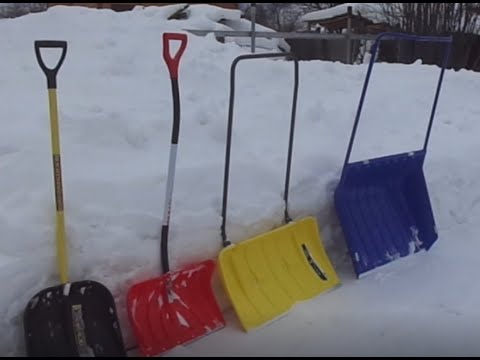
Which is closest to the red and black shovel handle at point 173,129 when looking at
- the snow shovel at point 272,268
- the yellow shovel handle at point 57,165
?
the snow shovel at point 272,268

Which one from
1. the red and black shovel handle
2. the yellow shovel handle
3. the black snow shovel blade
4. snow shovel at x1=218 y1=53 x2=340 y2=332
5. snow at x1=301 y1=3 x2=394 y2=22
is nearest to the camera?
the black snow shovel blade

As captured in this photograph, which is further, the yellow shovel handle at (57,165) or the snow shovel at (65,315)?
the yellow shovel handle at (57,165)

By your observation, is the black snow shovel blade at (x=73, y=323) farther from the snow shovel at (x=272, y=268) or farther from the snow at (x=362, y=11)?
the snow at (x=362, y=11)

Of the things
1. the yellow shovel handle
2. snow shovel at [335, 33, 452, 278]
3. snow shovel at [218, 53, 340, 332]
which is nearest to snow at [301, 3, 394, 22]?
snow shovel at [335, 33, 452, 278]

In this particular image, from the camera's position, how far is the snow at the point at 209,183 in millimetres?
1981

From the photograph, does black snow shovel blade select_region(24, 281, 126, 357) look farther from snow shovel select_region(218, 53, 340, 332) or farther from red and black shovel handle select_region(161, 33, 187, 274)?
snow shovel select_region(218, 53, 340, 332)

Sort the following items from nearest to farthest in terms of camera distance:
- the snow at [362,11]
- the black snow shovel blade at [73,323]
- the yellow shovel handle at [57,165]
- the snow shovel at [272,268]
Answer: the black snow shovel blade at [73,323]
the yellow shovel handle at [57,165]
the snow shovel at [272,268]
the snow at [362,11]

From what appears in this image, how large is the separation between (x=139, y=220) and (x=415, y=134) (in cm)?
201

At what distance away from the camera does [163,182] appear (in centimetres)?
231

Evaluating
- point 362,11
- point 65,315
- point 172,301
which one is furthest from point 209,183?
point 362,11

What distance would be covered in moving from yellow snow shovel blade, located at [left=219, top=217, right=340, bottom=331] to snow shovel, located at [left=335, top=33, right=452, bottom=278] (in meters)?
0.16

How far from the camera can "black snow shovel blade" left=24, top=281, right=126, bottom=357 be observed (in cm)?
177

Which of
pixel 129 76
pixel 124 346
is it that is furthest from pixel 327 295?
pixel 129 76

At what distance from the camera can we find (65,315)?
72.5 inches
